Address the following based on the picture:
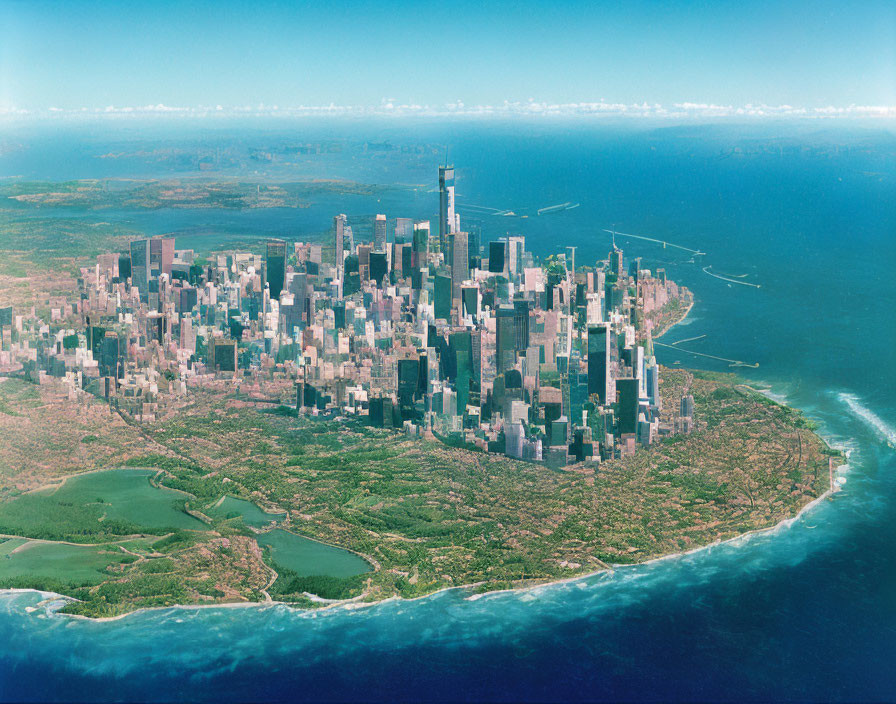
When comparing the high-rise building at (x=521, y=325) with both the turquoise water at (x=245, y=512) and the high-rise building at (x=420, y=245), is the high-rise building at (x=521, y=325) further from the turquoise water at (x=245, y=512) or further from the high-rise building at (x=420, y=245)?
the turquoise water at (x=245, y=512)

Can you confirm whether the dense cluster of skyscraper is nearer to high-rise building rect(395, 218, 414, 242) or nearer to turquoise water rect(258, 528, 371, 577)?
high-rise building rect(395, 218, 414, 242)

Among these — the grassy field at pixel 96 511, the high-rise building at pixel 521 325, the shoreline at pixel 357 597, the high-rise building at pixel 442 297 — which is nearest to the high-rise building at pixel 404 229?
the high-rise building at pixel 442 297

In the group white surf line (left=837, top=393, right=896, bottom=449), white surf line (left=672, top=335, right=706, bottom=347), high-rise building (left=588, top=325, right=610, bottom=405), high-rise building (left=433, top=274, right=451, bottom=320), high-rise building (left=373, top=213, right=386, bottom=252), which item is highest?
high-rise building (left=373, top=213, right=386, bottom=252)

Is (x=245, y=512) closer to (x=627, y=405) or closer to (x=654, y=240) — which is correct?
(x=627, y=405)

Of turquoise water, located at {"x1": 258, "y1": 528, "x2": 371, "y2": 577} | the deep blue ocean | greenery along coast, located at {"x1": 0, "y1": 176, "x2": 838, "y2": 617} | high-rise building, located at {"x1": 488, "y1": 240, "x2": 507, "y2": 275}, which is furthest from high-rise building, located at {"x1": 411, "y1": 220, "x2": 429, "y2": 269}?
turquoise water, located at {"x1": 258, "y1": 528, "x2": 371, "y2": 577}

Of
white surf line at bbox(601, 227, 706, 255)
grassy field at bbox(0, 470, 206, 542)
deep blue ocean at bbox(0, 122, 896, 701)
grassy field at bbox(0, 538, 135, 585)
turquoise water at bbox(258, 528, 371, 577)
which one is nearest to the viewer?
deep blue ocean at bbox(0, 122, 896, 701)

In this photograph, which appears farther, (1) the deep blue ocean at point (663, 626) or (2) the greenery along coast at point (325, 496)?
(2) the greenery along coast at point (325, 496)

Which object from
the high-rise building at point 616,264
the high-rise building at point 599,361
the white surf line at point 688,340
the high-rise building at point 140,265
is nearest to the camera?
the high-rise building at point 599,361
